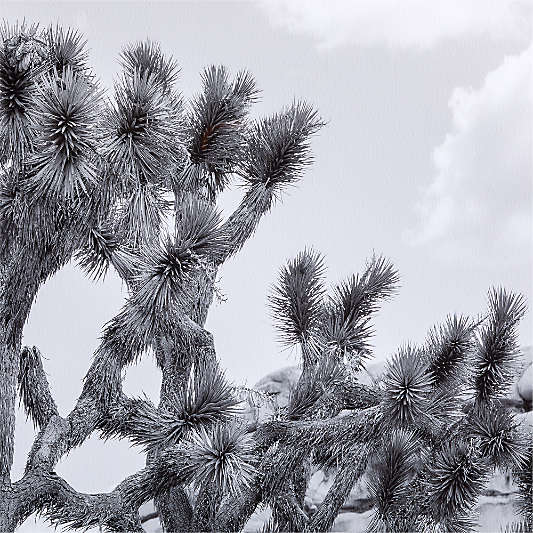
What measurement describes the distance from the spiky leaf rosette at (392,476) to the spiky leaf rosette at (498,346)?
95cm

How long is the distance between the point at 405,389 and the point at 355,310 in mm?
2138

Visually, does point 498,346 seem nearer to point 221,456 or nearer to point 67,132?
point 221,456

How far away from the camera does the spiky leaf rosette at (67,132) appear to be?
18.7 feet

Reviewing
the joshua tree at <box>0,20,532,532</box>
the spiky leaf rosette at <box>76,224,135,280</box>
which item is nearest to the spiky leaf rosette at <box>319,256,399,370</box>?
the joshua tree at <box>0,20,532,532</box>

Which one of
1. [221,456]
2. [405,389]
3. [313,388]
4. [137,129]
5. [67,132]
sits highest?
[137,129]

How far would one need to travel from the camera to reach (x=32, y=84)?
620 centimetres

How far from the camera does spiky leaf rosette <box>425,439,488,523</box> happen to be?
6863 mm

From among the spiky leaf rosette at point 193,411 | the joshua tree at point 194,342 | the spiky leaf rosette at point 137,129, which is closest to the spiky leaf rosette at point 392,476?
the joshua tree at point 194,342

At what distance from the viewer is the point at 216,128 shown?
24.9 ft

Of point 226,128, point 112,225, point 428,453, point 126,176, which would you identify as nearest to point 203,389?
point 126,176

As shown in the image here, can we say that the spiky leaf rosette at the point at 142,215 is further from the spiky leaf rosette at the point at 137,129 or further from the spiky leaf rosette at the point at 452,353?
the spiky leaf rosette at the point at 452,353

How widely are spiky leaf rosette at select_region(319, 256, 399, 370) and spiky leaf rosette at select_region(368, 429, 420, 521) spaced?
945 mm

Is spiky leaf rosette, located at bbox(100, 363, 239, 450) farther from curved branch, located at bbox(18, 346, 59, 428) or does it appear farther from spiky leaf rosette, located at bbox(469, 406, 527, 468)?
spiky leaf rosette, located at bbox(469, 406, 527, 468)

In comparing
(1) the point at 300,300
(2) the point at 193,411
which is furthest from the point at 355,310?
(2) the point at 193,411
